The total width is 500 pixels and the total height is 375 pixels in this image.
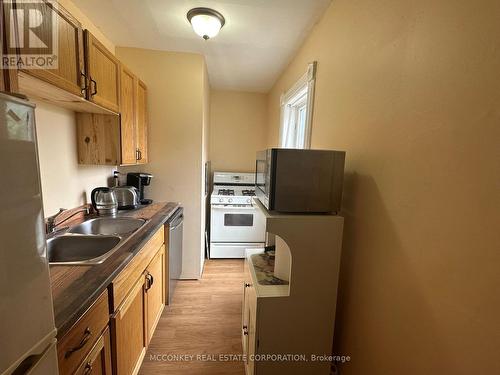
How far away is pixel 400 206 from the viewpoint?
0.91m

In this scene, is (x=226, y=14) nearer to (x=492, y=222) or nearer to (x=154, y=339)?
(x=492, y=222)

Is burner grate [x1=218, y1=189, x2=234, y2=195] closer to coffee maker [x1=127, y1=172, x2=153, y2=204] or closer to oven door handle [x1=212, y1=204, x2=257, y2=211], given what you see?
oven door handle [x1=212, y1=204, x2=257, y2=211]

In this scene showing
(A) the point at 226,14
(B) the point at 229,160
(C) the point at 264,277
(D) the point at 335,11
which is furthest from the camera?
(B) the point at 229,160

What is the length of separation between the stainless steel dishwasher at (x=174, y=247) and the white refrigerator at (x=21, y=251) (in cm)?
154

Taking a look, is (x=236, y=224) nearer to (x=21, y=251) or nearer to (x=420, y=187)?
(x=420, y=187)

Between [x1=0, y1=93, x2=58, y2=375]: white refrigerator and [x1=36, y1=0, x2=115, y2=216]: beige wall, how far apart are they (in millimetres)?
1216

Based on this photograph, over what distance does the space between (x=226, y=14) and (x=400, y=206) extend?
1704 mm

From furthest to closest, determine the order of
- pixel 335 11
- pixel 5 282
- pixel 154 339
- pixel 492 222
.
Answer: pixel 154 339 → pixel 335 11 → pixel 492 222 → pixel 5 282

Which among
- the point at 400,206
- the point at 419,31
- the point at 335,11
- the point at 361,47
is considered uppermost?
the point at 335,11

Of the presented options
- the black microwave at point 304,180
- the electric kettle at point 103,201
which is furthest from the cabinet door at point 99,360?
the electric kettle at point 103,201

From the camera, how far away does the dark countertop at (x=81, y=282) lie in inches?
29.3

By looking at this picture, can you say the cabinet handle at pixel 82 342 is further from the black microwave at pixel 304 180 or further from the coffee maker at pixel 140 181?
the coffee maker at pixel 140 181

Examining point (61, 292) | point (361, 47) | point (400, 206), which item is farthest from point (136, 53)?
point (400, 206)

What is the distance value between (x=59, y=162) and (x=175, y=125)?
3.64 feet
